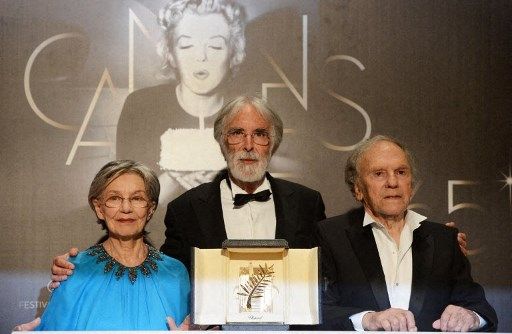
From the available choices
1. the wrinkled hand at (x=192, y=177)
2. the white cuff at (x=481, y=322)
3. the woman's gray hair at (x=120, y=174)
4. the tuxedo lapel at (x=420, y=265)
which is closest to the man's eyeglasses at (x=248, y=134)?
the wrinkled hand at (x=192, y=177)

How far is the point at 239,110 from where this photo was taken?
483 cm

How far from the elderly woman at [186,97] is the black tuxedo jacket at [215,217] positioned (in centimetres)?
9

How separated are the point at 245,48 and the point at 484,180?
1587 mm

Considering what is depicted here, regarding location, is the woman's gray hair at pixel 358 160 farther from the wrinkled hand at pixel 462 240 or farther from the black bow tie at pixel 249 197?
the black bow tie at pixel 249 197

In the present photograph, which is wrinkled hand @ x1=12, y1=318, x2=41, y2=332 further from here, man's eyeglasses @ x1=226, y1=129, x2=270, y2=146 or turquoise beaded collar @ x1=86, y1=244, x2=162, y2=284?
man's eyeglasses @ x1=226, y1=129, x2=270, y2=146

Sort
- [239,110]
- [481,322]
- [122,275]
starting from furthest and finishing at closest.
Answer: [239,110], [481,322], [122,275]

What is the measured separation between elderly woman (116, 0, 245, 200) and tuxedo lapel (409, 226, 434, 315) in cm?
120

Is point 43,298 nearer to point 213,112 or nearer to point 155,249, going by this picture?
point 155,249

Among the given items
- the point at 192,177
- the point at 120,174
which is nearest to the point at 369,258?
the point at 192,177

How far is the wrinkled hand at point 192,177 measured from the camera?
480cm

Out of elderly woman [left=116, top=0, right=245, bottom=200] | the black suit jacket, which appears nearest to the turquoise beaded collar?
elderly woman [left=116, top=0, right=245, bottom=200]

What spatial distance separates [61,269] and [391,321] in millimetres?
1803

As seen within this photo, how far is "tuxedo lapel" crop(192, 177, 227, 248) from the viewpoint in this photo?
4695mm

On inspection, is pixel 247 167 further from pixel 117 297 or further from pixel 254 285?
pixel 117 297
